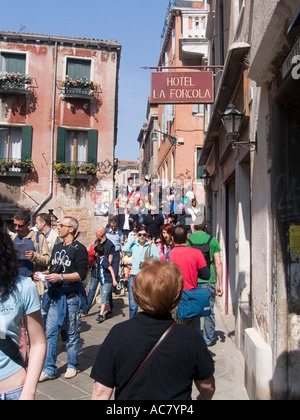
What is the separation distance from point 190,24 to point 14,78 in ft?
27.5

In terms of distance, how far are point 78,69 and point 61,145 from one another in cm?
374

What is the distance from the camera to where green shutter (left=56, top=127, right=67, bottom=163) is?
1858 cm

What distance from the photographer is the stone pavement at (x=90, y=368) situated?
452 cm

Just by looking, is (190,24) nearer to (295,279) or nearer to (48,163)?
(48,163)

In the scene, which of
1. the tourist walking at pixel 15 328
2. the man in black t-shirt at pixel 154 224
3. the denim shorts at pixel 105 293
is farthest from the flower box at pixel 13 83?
the tourist walking at pixel 15 328

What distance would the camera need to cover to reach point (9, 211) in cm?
1811

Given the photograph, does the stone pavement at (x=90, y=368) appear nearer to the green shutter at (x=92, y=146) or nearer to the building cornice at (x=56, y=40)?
the green shutter at (x=92, y=146)

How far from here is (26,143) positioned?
18391mm

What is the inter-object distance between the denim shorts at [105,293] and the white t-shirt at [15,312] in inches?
226

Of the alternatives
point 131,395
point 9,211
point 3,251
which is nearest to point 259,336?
point 131,395

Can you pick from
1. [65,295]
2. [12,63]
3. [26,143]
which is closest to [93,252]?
[65,295]

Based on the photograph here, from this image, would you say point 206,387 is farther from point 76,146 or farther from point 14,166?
point 76,146

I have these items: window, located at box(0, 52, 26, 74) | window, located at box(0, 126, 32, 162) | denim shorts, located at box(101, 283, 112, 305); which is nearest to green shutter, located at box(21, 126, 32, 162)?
window, located at box(0, 126, 32, 162)

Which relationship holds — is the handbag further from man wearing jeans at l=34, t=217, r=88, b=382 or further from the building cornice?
the building cornice
